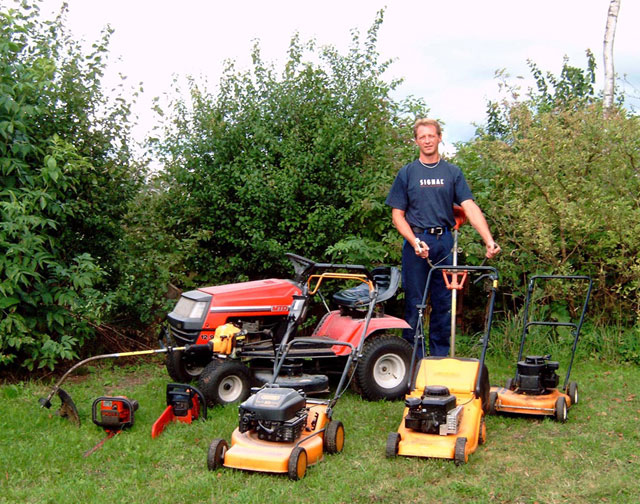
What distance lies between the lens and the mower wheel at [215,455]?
3939mm

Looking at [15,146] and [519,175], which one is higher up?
[519,175]

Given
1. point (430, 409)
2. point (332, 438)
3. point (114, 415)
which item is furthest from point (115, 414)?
point (430, 409)

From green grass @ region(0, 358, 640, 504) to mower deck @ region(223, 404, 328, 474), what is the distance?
0.06 m

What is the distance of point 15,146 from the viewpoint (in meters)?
5.78

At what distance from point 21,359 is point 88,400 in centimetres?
110

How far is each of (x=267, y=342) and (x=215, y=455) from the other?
5.95ft

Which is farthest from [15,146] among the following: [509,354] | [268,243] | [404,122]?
[509,354]

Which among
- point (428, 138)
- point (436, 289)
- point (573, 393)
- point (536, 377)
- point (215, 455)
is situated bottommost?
point (215, 455)

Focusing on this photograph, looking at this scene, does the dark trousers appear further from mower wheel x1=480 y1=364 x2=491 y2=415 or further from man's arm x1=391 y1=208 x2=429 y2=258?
mower wheel x1=480 y1=364 x2=491 y2=415

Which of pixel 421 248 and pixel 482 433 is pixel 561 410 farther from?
pixel 421 248

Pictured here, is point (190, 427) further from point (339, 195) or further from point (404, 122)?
point (404, 122)

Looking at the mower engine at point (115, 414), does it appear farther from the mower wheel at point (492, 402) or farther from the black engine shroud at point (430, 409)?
the mower wheel at point (492, 402)

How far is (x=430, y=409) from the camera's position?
4.19 m

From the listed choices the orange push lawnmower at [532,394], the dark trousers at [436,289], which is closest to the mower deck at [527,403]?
the orange push lawnmower at [532,394]
